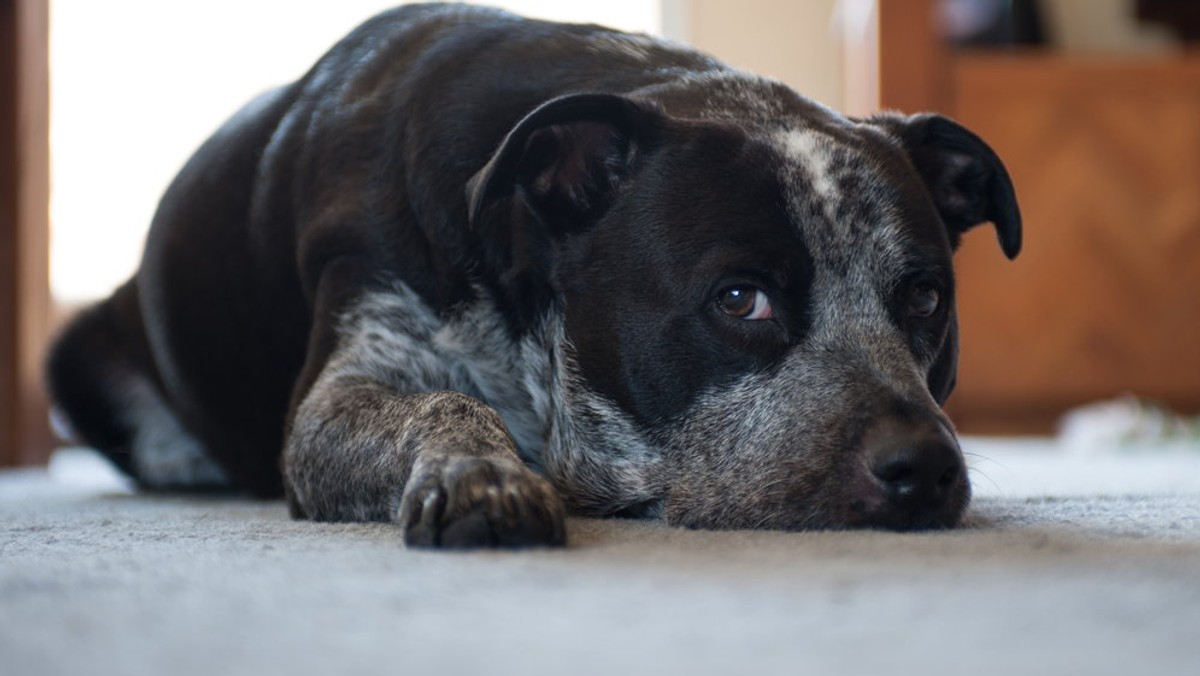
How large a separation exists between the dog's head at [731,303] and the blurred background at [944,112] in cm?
236

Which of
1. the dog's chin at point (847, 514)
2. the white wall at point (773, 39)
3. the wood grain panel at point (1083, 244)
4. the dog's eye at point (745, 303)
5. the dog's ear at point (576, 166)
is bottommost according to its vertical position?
the wood grain panel at point (1083, 244)

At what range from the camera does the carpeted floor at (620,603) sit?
32.4 inches

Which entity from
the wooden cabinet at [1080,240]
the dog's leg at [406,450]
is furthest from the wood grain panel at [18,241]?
the wooden cabinet at [1080,240]

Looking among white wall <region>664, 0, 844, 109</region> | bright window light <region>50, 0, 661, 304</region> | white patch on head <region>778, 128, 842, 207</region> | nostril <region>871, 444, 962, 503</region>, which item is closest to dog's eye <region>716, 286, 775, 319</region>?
white patch on head <region>778, 128, 842, 207</region>

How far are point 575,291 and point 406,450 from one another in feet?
1.05

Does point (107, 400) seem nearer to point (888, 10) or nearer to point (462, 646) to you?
point (462, 646)

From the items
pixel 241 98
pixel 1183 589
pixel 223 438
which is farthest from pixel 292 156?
pixel 241 98

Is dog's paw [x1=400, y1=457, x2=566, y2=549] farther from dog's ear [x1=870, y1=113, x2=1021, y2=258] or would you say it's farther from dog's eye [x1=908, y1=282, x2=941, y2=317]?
dog's ear [x1=870, y1=113, x2=1021, y2=258]

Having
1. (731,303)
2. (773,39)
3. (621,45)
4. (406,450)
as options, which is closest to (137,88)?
(773,39)

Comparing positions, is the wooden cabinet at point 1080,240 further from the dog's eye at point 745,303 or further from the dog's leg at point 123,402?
the dog's eye at point 745,303

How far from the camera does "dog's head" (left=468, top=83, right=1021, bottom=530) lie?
4.95 ft

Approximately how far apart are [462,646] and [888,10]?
14.3ft

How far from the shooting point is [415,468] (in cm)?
148

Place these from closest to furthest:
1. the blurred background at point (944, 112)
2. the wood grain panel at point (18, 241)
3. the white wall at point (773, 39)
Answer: the wood grain panel at point (18, 241) → the blurred background at point (944, 112) → the white wall at point (773, 39)
